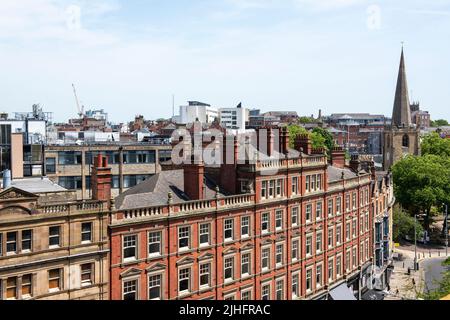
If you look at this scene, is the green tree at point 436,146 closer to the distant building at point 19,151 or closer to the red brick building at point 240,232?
the red brick building at point 240,232

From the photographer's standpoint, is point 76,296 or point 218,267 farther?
point 218,267

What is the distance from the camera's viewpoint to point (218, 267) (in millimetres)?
38844

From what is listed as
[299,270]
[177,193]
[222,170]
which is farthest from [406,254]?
[177,193]

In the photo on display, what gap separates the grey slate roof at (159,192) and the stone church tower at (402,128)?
106 meters

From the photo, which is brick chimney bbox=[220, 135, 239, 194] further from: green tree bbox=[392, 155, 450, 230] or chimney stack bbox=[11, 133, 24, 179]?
green tree bbox=[392, 155, 450, 230]

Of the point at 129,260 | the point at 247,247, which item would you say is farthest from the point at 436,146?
the point at 129,260

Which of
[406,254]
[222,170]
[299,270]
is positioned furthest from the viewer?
[406,254]

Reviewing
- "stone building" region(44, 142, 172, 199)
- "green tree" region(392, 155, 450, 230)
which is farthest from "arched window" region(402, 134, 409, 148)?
"stone building" region(44, 142, 172, 199)

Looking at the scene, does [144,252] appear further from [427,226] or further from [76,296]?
[427,226]

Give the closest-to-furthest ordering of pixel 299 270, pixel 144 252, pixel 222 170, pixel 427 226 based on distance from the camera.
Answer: pixel 144 252 → pixel 222 170 → pixel 299 270 → pixel 427 226

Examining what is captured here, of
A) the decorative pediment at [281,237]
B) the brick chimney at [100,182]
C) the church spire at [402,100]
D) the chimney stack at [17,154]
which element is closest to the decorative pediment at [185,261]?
the brick chimney at [100,182]

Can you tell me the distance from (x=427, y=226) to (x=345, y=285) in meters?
49.4

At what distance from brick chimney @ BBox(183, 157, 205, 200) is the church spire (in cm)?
11355

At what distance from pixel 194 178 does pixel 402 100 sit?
116 metres
